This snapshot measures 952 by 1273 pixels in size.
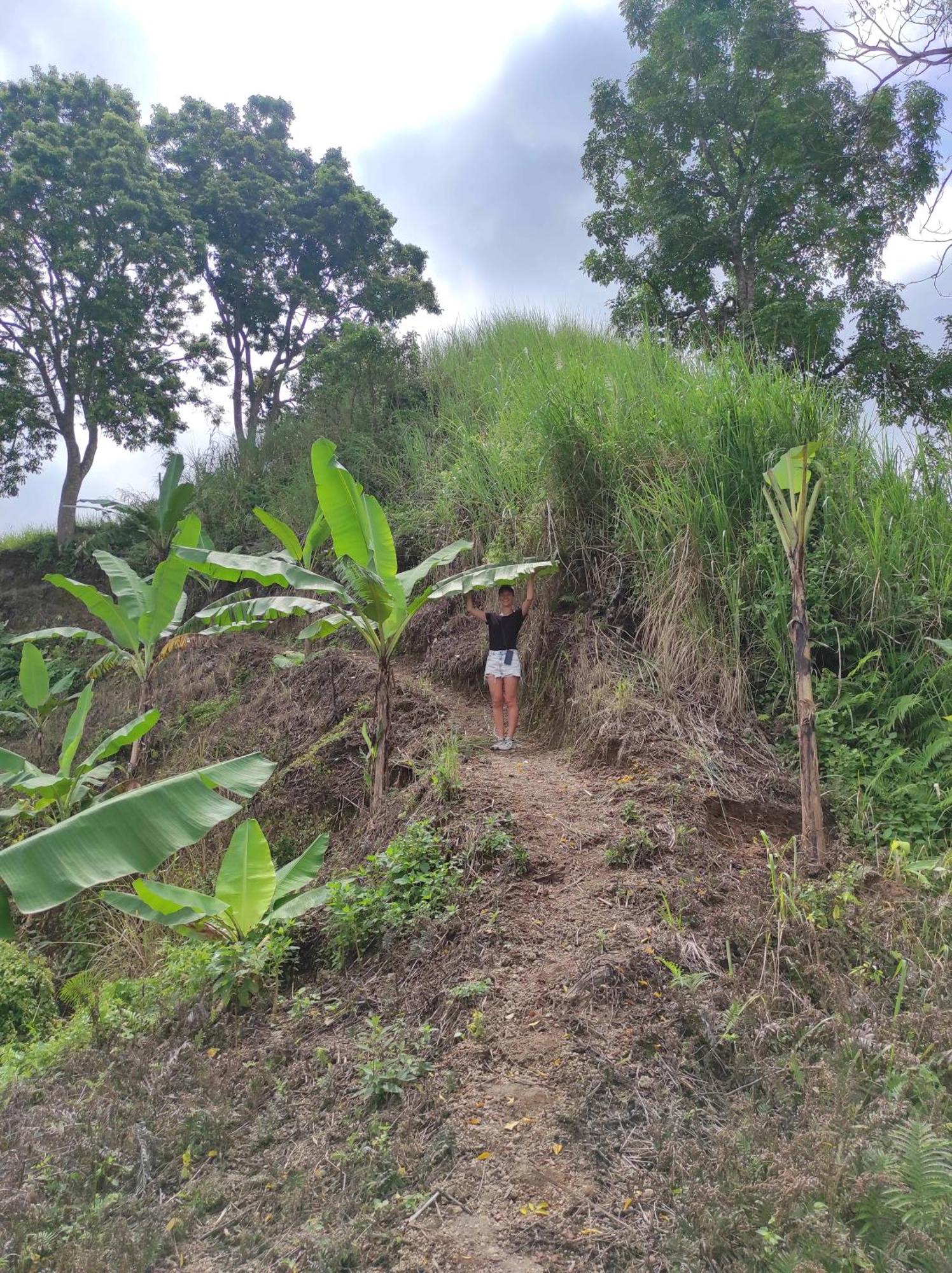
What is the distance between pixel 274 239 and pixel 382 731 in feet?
57.7

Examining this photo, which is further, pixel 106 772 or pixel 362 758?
pixel 106 772

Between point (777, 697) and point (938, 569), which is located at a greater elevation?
point (938, 569)

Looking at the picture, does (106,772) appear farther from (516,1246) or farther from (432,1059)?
(516,1246)

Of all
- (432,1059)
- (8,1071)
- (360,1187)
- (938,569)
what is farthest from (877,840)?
(8,1071)

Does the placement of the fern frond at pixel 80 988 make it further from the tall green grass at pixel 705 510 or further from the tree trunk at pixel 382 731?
the tall green grass at pixel 705 510

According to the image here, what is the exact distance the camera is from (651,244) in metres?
12.8

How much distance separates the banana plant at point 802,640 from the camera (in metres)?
3.54

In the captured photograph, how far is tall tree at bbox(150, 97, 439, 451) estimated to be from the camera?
1758 centimetres

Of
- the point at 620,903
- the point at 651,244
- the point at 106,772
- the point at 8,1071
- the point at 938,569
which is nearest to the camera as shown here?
the point at 620,903

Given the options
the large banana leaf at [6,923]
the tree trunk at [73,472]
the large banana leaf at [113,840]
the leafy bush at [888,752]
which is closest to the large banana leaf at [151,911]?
the large banana leaf at [6,923]

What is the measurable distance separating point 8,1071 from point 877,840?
4.47 metres

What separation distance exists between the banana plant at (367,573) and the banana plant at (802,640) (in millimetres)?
1659

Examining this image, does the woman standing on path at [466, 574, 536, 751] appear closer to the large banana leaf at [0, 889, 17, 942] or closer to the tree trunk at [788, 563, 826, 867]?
the tree trunk at [788, 563, 826, 867]

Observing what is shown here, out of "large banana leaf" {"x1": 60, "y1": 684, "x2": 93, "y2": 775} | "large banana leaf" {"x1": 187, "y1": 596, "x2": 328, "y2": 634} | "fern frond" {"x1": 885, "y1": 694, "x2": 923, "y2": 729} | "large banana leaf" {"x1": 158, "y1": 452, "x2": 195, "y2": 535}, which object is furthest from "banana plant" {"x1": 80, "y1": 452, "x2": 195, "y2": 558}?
"fern frond" {"x1": 885, "y1": 694, "x2": 923, "y2": 729}
